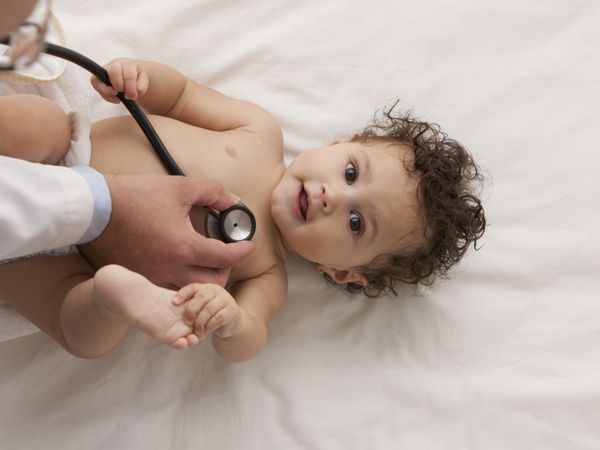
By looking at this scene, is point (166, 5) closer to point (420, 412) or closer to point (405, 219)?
point (405, 219)

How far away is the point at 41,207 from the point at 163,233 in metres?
0.26

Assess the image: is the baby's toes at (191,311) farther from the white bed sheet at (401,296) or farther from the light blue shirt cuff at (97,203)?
the white bed sheet at (401,296)

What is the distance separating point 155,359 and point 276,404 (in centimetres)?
24

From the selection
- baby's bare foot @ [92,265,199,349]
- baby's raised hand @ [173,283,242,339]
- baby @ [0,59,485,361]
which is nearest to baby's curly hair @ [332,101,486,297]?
baby @ [0,59,485,361]

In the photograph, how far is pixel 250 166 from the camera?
1.27 metres

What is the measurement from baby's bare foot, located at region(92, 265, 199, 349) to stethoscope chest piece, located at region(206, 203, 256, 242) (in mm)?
233

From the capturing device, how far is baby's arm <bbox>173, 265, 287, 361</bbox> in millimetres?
960

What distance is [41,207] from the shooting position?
866mm

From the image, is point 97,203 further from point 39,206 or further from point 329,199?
point 329,199

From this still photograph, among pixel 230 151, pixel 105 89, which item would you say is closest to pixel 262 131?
pixel 230 151

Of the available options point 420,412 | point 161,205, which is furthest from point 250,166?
point 420,412

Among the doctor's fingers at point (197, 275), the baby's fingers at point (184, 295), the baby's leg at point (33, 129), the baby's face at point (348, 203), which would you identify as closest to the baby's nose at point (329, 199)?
the baby's face at point (348, 203)

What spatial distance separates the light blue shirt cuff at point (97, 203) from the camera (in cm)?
96

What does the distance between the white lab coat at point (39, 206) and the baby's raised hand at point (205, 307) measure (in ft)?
0.57
